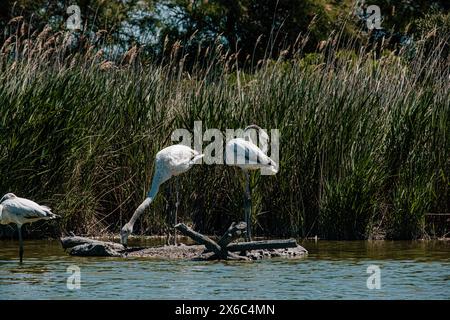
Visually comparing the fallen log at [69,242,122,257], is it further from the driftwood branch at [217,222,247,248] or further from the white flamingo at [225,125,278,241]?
the white flamingo at [225,125,278,241]

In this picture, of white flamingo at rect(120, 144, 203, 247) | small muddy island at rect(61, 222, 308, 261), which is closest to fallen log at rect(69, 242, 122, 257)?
small muddy island at rect(61, 222, 308, 261)

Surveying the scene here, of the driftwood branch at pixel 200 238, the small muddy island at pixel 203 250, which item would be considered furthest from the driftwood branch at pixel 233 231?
the driftwood branch at pixel 200 238

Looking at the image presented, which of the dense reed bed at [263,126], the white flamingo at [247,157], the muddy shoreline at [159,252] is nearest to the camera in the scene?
the muddy shoreline at [159,252]

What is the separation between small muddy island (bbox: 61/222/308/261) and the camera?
528 inches

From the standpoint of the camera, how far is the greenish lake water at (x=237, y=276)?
11164mm

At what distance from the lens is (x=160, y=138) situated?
17156 mm

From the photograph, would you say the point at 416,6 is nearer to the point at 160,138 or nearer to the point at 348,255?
the point at 160,138

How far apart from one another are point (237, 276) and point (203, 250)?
1809 mm

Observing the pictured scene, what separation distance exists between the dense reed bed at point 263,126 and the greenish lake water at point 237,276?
4.73 ft

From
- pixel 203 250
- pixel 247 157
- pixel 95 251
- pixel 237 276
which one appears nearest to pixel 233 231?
pixel 237 276

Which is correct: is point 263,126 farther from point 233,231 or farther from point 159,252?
point 233,231

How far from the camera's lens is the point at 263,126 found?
16.6 m

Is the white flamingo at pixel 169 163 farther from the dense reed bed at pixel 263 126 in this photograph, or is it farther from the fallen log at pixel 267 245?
the fallen log at pixel 267 245

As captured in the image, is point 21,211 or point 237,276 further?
point 21,211
